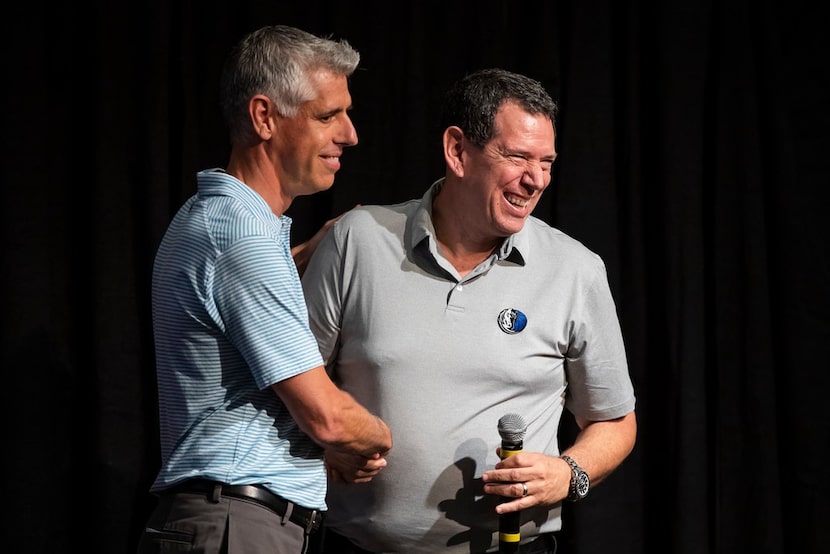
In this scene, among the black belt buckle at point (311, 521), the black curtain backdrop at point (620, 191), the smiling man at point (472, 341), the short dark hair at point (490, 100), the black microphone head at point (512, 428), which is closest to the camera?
the black belt buckle at point (311, 521)

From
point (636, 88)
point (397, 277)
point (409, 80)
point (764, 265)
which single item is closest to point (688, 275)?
point (764, 265)

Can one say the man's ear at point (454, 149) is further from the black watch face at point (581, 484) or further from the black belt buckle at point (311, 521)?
the black belt buckle at point (311, 521)

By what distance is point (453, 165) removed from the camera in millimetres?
2115

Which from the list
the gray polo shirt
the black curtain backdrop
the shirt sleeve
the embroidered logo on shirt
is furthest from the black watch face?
the black curtain backdrop

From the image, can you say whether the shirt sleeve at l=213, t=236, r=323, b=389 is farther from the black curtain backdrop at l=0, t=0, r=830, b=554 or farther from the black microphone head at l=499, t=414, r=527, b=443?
the black curtain backdrop at l=0, t=0, r=830, b=554

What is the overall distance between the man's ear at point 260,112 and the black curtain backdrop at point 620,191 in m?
1.02

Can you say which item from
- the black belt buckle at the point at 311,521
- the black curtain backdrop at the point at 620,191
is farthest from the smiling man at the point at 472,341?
the black curtain backdrop at the point at 620,191

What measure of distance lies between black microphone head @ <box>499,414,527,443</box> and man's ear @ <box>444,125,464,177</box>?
0.60m

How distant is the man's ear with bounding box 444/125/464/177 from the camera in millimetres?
2111

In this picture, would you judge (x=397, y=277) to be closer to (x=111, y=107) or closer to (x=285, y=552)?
(x=285, y=552)

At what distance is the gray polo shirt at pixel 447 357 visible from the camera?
6.42 feet

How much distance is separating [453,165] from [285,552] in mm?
963

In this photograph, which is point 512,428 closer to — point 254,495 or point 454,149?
point 254,495

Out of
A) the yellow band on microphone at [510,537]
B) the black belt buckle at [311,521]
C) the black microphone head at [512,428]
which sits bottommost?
the yellow band on microphone at [510,537]
